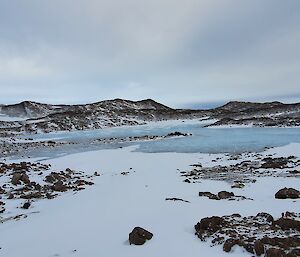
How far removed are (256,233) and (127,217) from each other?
3945 mm

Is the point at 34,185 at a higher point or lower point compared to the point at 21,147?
lower

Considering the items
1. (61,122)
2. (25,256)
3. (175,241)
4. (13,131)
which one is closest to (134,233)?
(175,241)

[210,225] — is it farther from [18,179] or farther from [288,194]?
[18,179]

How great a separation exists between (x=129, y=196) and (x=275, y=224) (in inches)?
256

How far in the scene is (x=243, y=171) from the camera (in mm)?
19297

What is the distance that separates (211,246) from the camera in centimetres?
726

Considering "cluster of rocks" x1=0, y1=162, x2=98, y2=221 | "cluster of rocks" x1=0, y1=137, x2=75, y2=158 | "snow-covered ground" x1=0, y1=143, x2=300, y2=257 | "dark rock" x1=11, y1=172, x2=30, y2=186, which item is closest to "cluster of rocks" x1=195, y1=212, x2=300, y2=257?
"snow-covered ground" x1=0, y1=143, x2=300, y2=257

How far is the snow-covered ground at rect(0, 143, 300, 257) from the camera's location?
7.55 m

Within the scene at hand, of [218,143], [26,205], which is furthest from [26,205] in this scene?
[218,143]

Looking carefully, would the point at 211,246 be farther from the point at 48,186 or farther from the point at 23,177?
the point at 23,177

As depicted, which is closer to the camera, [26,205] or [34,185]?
[26,205]

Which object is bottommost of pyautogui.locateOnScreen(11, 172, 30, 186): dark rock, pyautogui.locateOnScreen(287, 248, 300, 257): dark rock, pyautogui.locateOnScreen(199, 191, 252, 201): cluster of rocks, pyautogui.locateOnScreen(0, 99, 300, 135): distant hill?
pyautogui.locateOnScreen(199, 191, 252, 201): cluster of rocks

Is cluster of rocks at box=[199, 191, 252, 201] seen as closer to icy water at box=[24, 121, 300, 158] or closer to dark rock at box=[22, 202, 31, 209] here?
dark rock at box=[22, 202, 31, 209]

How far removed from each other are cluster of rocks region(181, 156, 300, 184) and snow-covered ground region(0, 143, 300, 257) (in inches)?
42.5
